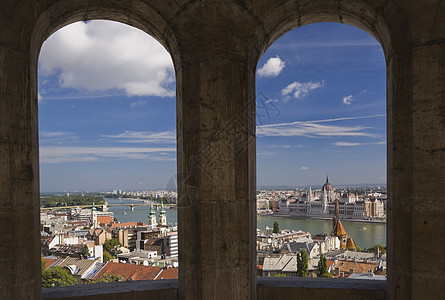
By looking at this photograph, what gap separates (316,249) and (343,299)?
45.7 meters

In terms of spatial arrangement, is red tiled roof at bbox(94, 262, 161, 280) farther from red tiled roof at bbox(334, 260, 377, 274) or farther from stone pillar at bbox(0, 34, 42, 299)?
stone pillar at bbox(0, 34, 42, 299)

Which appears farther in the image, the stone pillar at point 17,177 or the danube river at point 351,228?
the danube river at point 351,228

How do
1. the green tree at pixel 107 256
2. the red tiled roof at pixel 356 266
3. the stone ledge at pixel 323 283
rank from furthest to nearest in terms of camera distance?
the green tree at pixel 107 256 < the red tiled roof at pixel 356 266 < the stone ledge at pixel 323 283

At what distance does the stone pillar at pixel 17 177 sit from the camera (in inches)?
143

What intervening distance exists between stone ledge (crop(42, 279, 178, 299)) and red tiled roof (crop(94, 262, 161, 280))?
16.2 metres

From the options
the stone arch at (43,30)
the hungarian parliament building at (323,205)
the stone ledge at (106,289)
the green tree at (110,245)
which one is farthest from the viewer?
the hungarian parliament building at (323,205)

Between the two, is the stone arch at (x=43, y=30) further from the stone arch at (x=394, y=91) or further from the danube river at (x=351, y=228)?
the danube river at (x=351, y=228)

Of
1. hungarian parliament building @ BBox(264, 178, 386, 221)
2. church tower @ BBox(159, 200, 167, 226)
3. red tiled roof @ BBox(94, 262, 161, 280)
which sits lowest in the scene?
church tower @ BBox(159, 200, 167, 226)

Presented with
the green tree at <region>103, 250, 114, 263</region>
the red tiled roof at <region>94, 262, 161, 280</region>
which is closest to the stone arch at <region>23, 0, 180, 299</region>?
the red tiled roof at <region>94, 262, 161, 280</region>

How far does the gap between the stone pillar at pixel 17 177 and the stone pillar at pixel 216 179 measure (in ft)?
5.28

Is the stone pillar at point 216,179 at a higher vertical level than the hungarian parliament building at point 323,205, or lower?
higher

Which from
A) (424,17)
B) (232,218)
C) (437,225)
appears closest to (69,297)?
(232,218)

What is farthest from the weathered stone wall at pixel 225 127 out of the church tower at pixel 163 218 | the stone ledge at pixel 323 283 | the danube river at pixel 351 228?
the church tower at pixel 163 218

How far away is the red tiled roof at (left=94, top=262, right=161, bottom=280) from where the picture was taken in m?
20.4
